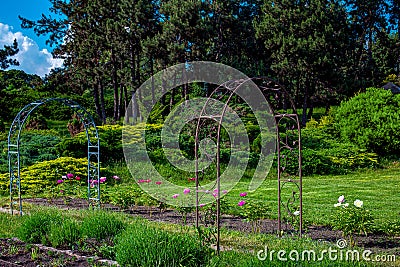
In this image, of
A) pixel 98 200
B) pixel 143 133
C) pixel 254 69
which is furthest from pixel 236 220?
pixel 254 69

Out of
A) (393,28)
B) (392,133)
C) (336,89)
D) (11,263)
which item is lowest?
(11,263)

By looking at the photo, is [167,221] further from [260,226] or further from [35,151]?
[35,151]

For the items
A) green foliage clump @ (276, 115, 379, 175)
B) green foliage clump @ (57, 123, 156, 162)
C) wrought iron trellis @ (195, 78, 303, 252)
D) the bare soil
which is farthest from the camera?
green foliage clump @ (57, 123, 156, 162)

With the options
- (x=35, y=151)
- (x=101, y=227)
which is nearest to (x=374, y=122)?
(x=35, y=151)

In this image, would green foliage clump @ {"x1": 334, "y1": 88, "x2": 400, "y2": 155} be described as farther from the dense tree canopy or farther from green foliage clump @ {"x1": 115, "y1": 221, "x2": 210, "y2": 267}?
green foliage clump @ {"x1": 115, "y1": 221, "x2": 210, "y2": 267}

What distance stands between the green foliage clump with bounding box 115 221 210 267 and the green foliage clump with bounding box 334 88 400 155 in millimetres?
11185

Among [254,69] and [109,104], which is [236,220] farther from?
[109,104]

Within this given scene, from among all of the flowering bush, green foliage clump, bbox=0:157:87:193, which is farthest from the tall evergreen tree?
the flowering bush

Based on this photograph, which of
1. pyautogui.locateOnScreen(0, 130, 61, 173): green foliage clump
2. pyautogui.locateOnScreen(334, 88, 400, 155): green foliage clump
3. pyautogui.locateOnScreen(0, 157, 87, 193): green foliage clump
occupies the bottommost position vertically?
pyautogui.locateOnScreen(0, 157, 87, 193): green foliage clump

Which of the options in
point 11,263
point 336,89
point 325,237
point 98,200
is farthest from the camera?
point 336,89

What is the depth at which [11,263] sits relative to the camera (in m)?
4.50

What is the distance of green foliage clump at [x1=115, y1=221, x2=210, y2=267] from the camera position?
149 inches

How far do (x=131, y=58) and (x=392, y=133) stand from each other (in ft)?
→ 41.5

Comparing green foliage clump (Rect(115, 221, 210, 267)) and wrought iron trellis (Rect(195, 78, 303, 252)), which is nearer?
green foliage clump (Rect(115, 221, 210, 267))
